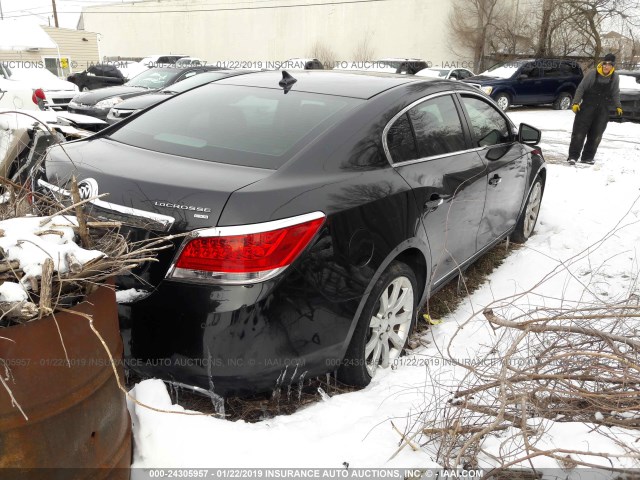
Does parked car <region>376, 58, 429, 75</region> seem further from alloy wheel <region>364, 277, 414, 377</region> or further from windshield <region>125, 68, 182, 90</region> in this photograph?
alloy wheel <region>364, 277, 414, 377</region>

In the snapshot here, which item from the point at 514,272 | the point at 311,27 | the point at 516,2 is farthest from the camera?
the point at 311,27

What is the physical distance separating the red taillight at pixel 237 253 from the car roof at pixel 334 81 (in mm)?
1234

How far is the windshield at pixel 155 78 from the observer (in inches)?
450

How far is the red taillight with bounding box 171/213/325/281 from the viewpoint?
2.10 m

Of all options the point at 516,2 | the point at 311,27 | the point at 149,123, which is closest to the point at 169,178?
the point at 149,123

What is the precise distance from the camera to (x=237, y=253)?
2109mm

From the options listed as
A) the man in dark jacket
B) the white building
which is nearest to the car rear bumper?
the man in dark jacket

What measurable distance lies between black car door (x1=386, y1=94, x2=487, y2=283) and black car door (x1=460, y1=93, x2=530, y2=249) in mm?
169

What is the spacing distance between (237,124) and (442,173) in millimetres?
1253

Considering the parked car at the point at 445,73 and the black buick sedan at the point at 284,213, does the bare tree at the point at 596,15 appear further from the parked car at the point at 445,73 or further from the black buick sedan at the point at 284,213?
the black buick sedan at the point at 284,213

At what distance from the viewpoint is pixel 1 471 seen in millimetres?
1506

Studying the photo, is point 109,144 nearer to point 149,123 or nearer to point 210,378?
point 149,123

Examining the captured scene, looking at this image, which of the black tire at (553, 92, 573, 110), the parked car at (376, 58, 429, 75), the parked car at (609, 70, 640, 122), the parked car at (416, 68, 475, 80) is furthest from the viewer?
the parked car at (376, 58, 429, 75)

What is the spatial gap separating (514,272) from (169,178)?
3337mm
